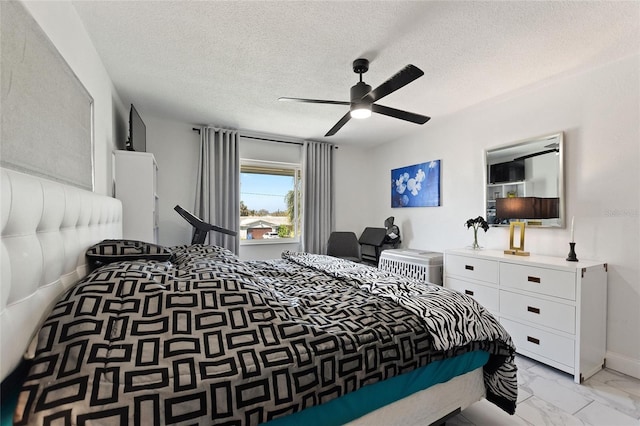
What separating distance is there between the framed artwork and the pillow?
3390mm

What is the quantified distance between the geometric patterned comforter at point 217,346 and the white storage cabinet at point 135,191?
5.32 ft

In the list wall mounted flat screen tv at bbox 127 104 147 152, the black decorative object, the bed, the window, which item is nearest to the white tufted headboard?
the bed

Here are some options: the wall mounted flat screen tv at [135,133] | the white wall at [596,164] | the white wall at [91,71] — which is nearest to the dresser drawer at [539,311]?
the white wall at [596,164]

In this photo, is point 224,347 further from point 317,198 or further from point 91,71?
point 317,198

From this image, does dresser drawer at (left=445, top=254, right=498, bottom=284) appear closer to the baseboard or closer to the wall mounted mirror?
the wall mounted mirror

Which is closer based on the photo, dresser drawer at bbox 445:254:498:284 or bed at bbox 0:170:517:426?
bed at bbox 0:170:517:426

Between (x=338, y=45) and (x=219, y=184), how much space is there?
253 centimetres

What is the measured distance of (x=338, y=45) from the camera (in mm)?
2033

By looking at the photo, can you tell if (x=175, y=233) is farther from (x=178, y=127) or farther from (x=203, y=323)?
(x=203, y=323)

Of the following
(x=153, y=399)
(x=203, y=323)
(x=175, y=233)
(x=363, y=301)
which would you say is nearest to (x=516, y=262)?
(x=363, y=301)

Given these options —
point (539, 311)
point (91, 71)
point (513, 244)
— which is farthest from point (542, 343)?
point (91, 71)

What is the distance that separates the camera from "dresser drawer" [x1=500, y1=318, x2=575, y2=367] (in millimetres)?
2072

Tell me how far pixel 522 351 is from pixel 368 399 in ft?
6.59

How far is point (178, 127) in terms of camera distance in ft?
12.2
